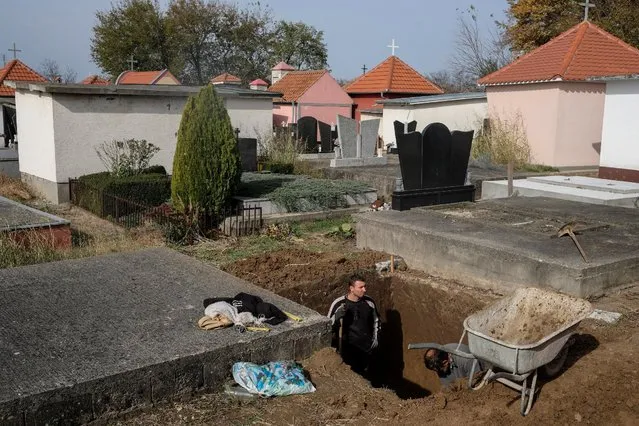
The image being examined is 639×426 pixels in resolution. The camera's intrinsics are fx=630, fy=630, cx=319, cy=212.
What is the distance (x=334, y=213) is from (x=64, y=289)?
727 cm

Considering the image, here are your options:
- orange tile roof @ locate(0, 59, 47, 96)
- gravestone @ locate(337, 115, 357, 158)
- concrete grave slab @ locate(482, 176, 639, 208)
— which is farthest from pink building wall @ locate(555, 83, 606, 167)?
orange tile roof @ locate(0, 59, 47, 96)

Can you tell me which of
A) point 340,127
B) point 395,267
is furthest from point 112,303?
point 340,127

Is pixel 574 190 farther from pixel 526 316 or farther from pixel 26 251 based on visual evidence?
pixel 26 251

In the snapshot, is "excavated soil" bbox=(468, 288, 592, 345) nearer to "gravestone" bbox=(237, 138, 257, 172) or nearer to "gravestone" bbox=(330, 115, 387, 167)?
"gravestone" bbox=(237, 138, 257, 172)

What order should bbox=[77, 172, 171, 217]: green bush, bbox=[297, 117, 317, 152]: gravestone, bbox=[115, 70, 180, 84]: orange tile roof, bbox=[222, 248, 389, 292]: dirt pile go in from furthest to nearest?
bbox=[115, 70, 180, 84]: orange tile roof < bbox=[297, 117, 317, 152]: gravestone < bbox=[77, 172, 171, 217]: green bush < bbox=[222, 248, 389, 292]: dirt pile

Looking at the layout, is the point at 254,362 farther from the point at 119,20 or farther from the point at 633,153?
the point at 119,20

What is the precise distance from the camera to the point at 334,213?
13203mm

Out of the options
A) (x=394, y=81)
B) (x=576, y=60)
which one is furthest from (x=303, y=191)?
(x=394, y=81)

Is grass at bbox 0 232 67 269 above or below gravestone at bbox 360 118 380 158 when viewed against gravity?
below

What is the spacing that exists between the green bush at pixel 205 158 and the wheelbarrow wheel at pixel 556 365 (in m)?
7.25

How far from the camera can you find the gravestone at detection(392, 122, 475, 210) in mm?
11250

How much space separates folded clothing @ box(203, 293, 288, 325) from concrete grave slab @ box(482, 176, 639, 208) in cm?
822

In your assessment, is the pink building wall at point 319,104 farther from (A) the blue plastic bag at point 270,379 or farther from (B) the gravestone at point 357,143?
(A) the blue plastic bag at point 270,379

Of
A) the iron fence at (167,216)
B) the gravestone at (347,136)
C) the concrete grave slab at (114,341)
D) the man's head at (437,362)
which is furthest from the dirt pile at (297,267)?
the gravestone at (347,136)
